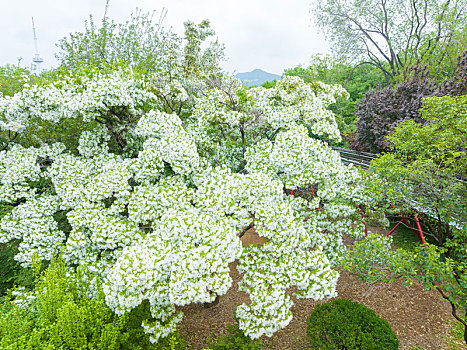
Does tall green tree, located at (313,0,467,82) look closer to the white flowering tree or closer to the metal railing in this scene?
the metal railing

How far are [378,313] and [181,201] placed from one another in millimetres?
6103

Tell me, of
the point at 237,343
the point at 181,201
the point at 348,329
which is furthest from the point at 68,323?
the point at 348,329

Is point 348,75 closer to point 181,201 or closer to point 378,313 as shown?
point 378,313

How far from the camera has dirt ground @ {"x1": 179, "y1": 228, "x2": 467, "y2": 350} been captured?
234 inches

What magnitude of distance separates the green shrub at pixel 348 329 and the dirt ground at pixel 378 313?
2.69 feet

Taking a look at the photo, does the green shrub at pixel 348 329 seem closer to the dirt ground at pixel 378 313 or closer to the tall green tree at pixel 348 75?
the dirt ground at pixel 378 313

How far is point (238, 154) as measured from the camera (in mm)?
8422

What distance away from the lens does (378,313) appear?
683 centimetres

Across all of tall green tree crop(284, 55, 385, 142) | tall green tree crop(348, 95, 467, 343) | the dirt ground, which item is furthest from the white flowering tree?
tall green tree crop(284, 55, 385, 142)

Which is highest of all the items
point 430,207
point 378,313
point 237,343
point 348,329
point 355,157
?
point 430,207

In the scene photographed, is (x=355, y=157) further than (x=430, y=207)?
A: Yes

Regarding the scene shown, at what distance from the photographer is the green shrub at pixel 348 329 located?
15.3ft

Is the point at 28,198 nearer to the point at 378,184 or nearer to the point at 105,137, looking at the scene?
the point at 105,137

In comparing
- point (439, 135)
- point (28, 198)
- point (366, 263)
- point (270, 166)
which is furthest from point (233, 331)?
point (439, 135)
